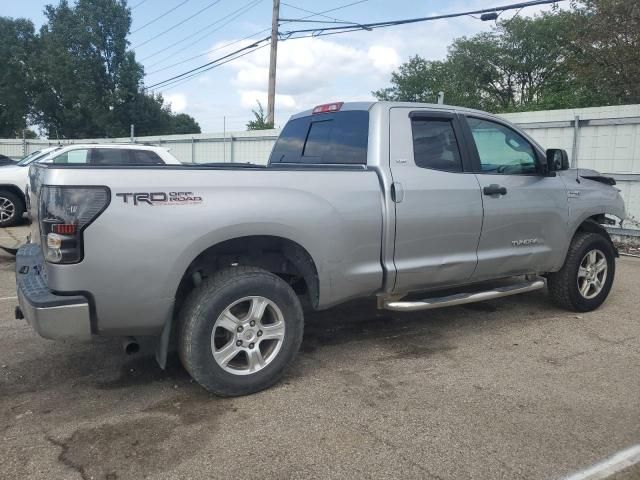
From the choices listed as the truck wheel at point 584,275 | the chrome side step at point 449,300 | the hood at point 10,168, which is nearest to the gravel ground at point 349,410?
the chrome side step at point 449,300

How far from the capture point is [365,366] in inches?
165

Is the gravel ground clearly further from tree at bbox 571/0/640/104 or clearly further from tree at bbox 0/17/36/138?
tree at bbox 0/17/36/138

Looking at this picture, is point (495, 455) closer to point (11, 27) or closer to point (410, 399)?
point (410, 399)

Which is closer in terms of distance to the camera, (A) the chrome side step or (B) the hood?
(A) the chrome side step

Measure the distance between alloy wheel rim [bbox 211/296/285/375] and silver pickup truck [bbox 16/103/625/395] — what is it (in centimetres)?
1

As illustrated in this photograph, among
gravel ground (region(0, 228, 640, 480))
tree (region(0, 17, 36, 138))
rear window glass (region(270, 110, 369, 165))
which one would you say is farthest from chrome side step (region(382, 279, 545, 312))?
tree (region(0, 17, 36, 138))

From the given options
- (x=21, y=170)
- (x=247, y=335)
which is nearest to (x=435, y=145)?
(x=247, y=335)

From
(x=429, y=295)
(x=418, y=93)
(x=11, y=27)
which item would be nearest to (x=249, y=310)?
(x=429, y=295)

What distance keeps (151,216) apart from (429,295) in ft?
10.8

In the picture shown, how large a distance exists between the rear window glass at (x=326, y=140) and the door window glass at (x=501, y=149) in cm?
108

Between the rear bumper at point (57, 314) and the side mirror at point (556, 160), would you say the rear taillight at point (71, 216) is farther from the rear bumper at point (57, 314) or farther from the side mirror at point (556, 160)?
the side mirror at point (556, 160)

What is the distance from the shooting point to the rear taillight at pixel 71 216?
300 cm

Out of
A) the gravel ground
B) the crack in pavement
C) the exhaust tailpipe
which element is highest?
the exhaust tailpipe

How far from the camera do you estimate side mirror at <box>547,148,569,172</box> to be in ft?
16.6
